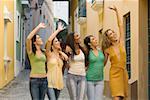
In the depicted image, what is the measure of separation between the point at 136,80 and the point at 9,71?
9.03 metres

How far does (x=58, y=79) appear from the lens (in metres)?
8.85

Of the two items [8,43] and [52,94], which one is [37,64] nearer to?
[52,94]

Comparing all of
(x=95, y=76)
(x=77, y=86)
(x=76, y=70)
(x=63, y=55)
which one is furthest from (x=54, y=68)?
(x=95, y=76)

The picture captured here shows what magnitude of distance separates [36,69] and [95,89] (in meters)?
1.17

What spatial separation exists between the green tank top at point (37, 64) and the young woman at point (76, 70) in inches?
20.3

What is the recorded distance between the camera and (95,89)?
27.8ft

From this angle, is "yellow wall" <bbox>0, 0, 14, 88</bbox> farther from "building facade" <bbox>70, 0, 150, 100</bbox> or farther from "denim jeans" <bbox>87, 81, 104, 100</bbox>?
"denim jeans" <bbox>87, 81, 104, 100</bbox>

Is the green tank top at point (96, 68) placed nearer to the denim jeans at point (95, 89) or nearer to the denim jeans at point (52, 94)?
the denim jeans at point (95, 89)

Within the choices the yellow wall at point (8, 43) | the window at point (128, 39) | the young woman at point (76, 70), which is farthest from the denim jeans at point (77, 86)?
the yellow wall at point (8, 43)

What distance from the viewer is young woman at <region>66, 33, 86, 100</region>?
28.2 feet

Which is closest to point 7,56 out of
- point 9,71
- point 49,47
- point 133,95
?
point 9,71

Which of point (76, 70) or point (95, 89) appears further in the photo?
point (76, 70)

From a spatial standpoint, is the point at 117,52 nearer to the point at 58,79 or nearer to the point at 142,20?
the point at 58,79

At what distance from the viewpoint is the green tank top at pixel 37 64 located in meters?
8.60
